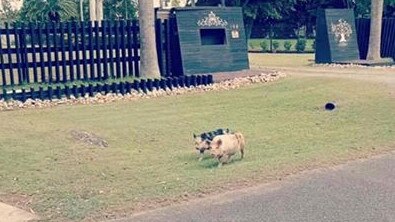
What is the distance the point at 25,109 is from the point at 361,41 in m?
17.2

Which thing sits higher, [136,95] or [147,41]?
[147,41]

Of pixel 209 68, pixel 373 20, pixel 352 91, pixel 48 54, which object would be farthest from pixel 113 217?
pixel 373 20

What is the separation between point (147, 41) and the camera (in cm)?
1481

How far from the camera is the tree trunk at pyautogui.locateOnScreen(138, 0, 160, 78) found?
48.3ft

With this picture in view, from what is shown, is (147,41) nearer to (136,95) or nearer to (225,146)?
(136,95)

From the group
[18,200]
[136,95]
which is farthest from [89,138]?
[136,95]

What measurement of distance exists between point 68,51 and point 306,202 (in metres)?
10.6

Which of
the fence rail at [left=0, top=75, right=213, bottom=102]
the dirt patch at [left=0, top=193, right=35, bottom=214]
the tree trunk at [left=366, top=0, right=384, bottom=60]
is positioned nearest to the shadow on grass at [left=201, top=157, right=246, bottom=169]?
the dirt patch at [left=0, top=193, right=35, bottom=214]

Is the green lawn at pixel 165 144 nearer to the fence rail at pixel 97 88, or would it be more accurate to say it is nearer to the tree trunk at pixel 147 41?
the fence rail at pixel 97 88

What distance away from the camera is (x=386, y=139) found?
26.1 feet

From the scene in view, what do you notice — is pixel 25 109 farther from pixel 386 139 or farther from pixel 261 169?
pixel 386 139

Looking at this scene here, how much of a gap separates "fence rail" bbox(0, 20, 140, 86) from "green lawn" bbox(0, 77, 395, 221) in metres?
3.45

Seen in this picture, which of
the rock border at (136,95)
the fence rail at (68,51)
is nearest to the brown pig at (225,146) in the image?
the rock border at (136,95)

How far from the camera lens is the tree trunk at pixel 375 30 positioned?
840 inches
